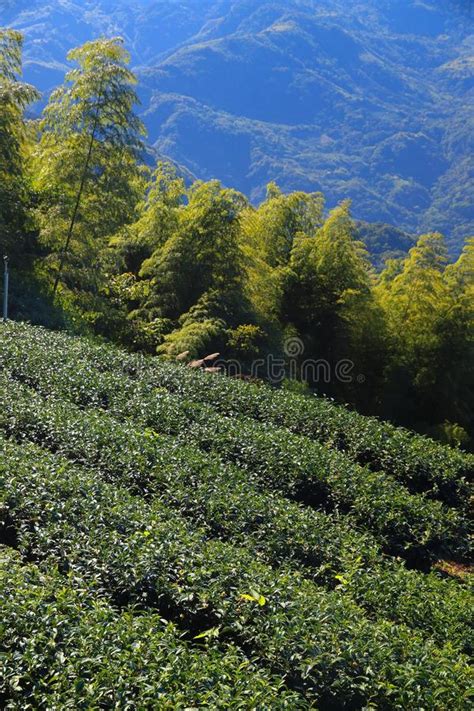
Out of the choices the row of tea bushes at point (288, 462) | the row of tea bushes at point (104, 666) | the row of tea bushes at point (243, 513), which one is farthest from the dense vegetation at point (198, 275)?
the row of tea bushes at point (104, 666)

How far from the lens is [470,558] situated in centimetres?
882

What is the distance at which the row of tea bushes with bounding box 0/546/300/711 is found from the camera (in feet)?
13.3

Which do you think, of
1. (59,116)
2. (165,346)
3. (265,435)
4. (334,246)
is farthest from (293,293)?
(265,435)

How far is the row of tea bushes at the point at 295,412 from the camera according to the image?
9.97 m

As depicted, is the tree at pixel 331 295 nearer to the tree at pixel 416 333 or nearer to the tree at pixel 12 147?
the tree at pixel 416 333

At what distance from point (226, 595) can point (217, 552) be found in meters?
0.54

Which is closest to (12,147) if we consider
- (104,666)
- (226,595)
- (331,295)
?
(331,295)

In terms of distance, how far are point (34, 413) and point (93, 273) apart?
788 centimetres

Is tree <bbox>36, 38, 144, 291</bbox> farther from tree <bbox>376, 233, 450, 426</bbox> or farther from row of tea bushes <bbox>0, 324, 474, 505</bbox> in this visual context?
tree <bbox>376, 233, 450, 426</bbox>

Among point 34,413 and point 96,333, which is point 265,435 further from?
point 96,333

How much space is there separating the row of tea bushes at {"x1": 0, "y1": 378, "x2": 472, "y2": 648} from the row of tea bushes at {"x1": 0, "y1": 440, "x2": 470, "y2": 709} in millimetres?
406

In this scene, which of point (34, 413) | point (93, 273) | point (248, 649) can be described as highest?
point (93, 273)

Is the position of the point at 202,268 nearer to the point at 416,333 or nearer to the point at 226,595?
the point at 416,333

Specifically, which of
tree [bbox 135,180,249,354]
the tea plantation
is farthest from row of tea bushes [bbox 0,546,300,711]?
tree [bbox 135,180,249,354]
